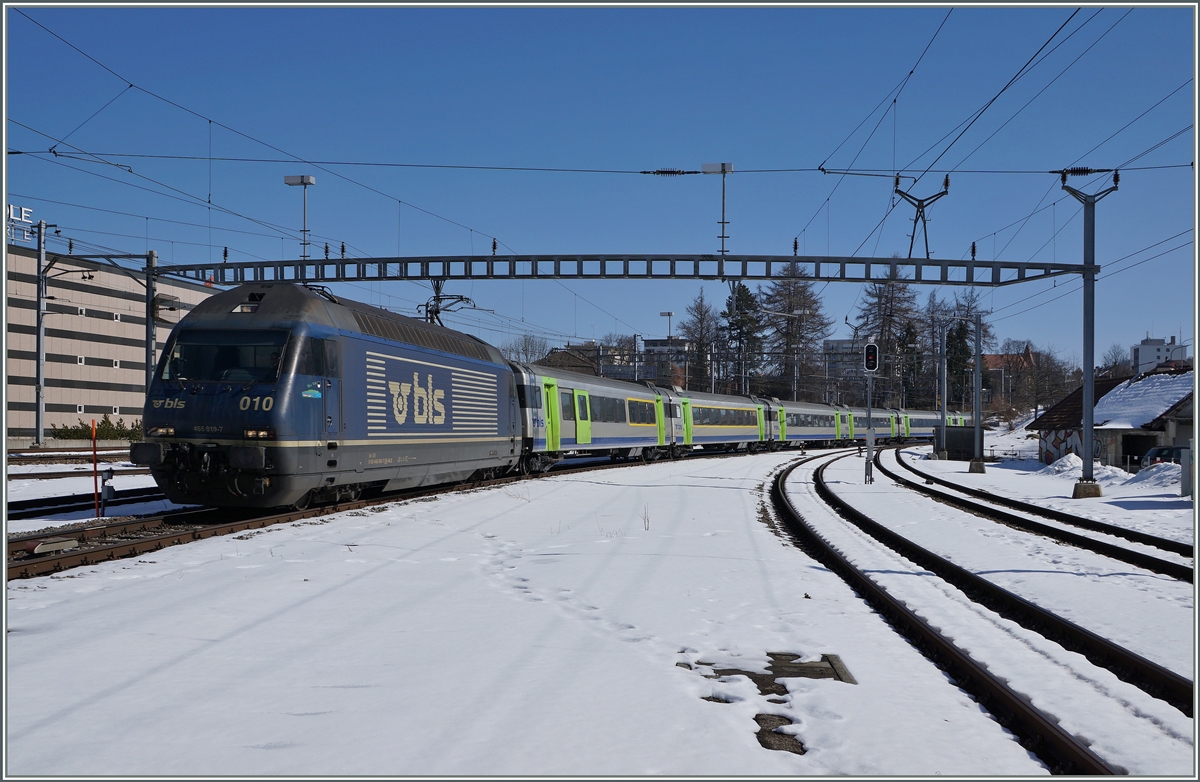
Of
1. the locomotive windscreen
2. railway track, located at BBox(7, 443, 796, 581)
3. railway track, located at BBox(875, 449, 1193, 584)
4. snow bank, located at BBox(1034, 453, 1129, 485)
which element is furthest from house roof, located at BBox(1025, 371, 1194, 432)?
the locomotive windscreen

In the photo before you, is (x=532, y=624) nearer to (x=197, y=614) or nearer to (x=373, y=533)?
(x=197, y=614)

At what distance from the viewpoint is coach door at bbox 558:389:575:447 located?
2691cm

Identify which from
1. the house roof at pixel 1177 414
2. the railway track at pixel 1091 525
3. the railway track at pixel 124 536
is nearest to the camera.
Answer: the railway track at pixel 124 536

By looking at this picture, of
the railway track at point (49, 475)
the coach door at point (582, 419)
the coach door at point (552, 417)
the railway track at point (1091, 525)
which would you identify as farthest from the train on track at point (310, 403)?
the railway track at point (1091, 525)

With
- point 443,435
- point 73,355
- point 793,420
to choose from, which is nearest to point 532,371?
point 443,435

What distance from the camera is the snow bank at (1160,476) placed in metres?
22.5

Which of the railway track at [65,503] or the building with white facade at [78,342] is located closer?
the railway track at [65,503]

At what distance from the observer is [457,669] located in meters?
5.70

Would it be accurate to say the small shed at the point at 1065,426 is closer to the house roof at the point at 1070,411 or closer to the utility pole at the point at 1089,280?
the house roof at the point at 1070,411

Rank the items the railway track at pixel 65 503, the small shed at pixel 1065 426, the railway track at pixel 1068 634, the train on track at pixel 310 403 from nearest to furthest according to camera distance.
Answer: the railway track at pixel 1068 634 → the train on track at pixel 310 403 → the railway track at pixel 65 503 → the small shed at pixel 1065 426

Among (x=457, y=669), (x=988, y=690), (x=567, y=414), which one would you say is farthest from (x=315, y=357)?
(x=567, y=414)

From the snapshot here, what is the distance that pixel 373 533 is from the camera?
12.0 metres

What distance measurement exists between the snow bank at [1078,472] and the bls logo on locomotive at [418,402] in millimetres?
19254

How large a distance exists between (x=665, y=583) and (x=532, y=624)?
2283 millimetres
